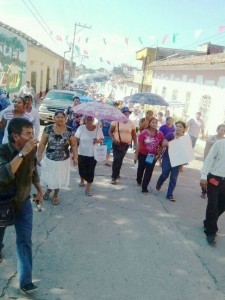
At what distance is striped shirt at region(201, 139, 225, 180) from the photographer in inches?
185

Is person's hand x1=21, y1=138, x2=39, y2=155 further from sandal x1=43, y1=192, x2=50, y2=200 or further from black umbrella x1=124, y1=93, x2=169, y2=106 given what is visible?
black umbrella x1=124, y1=93, x2=169, y2=106

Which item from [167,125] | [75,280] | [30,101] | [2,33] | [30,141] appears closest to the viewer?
[30,141]

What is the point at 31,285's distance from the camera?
318 centimetres

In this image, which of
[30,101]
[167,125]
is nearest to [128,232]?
[30,101]

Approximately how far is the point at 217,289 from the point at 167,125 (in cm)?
541

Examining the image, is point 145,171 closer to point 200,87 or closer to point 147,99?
point 147,99

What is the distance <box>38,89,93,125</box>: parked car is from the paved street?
8.64 metres

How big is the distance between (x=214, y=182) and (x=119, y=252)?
170 centimetres

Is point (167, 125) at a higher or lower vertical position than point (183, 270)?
higher

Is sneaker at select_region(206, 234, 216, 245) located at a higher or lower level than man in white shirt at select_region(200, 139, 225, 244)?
lower

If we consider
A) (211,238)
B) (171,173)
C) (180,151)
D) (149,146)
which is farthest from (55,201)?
(180,151)

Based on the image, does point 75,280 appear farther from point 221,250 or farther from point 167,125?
point 167,125

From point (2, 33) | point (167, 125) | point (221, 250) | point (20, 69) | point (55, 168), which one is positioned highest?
point (2, 33)

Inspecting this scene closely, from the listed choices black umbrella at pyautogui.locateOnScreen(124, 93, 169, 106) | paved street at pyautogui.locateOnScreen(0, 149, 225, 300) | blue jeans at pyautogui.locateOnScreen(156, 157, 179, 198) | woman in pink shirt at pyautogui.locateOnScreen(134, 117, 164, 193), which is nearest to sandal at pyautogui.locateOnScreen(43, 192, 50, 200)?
paved street at pyautogui.locateOnScreen(0, 149, 225, 300)
